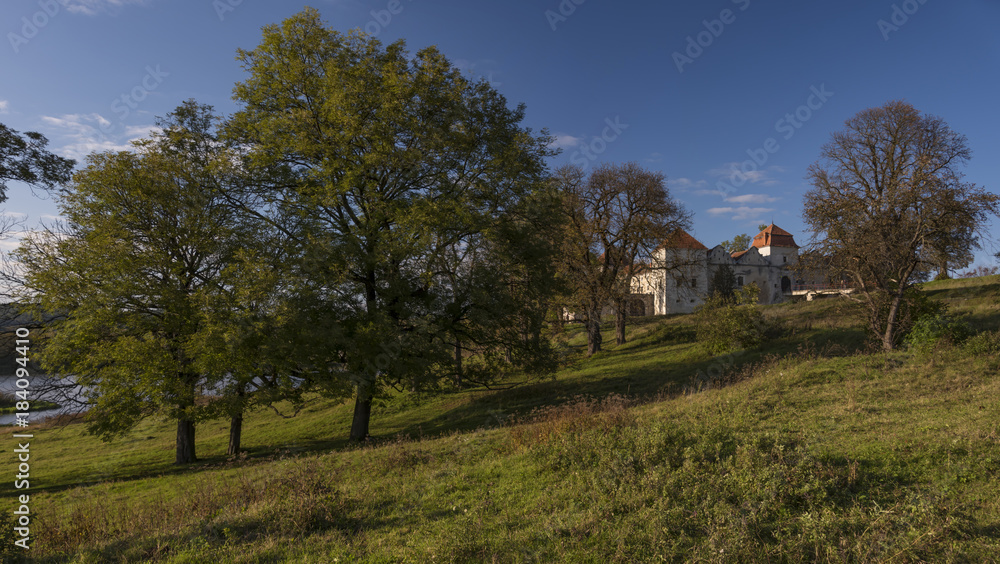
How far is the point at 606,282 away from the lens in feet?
91.4

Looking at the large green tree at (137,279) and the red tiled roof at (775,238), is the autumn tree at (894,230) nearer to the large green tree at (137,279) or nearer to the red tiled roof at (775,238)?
the large green tree at (137,279)

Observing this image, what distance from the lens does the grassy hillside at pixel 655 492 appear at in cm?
468

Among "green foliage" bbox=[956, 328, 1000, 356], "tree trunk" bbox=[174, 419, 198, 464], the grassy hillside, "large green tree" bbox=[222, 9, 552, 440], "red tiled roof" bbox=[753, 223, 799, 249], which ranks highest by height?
"red tiled roof" bbox=[753, 223, 799, 249]

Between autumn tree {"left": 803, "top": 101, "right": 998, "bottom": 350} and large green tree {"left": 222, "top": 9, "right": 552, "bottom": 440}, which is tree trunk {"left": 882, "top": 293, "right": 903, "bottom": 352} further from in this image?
large green tree {"left": 222, "top": 9, "right": 552, "bottom": 440}

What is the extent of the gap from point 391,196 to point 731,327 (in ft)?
50.0

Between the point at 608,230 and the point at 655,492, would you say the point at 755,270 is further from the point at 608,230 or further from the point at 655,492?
the point at 655,492

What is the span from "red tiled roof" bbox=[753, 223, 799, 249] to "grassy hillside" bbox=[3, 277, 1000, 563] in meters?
53.8

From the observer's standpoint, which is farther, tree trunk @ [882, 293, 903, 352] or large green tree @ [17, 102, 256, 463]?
tree trunk @ [882, 293, 903, 352]

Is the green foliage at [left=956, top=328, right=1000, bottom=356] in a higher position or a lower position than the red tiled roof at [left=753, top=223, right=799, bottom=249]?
lower

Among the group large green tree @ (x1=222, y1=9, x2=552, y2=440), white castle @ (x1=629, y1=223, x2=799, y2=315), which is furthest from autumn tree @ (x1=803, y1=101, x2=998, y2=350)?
white castle @ (x1=629, y1=223, x2=799, y2=315)

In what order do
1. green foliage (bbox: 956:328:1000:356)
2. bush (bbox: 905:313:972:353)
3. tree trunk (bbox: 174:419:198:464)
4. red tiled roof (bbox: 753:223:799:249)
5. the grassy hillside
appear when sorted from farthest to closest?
1. red tiled roof (bbox: 753:223:799:249)
2. tree trunk (bbox: 174:419:198:464)
3. bush (bbox: 905:313:972:353)
4. green foliage (bbox: 956:328:1000:356)
5. the grassy hillside

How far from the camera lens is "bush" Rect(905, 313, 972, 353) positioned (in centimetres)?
1307

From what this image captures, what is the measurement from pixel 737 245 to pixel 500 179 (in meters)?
91.4

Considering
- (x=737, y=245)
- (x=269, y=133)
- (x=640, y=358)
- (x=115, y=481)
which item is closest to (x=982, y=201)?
(x=640, y=358)
